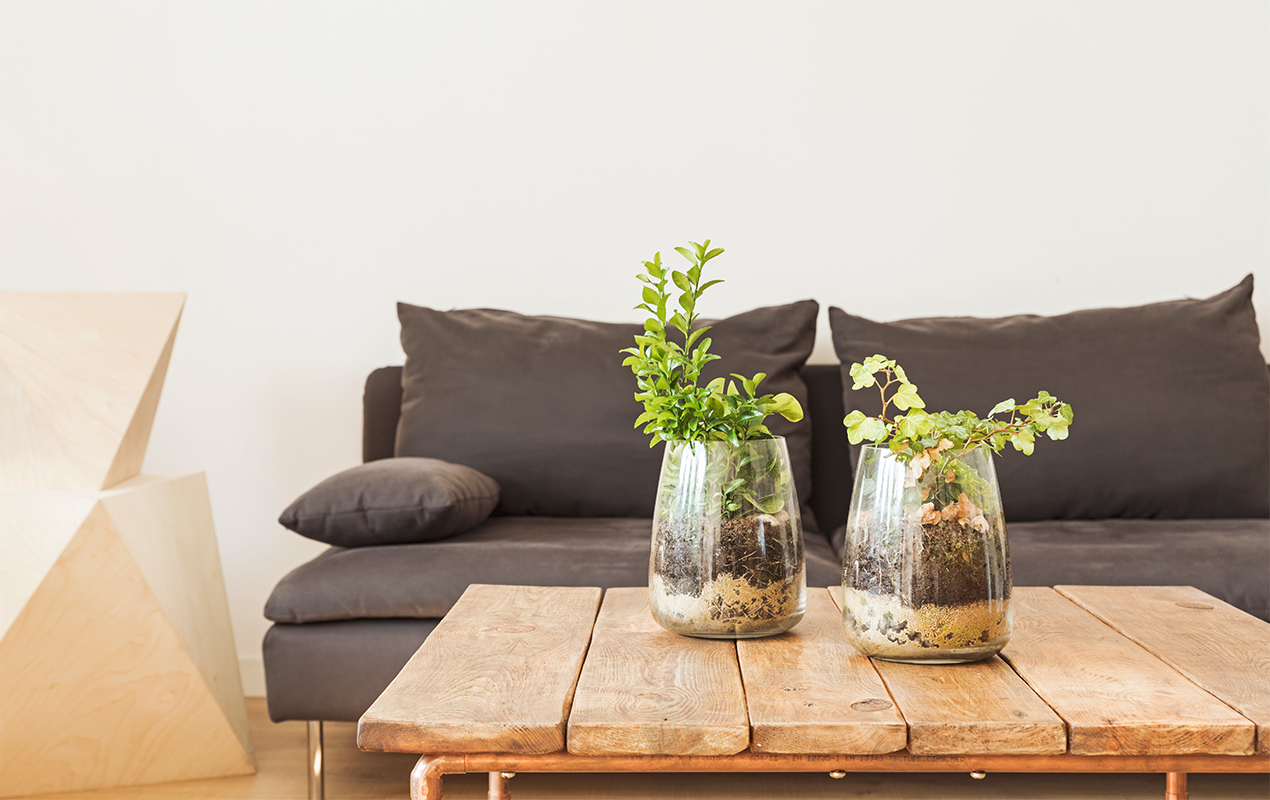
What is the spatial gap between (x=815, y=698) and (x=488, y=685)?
0.86ft

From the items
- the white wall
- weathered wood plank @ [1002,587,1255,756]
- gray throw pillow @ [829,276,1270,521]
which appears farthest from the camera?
the white wall

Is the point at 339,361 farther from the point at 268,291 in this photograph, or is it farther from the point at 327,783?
the point at 327,783

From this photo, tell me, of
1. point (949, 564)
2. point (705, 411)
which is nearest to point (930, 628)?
point (949, 564)

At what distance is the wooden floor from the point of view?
1622mm

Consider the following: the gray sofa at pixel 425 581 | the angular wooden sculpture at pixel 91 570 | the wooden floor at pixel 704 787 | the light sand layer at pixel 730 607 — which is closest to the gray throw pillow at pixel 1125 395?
the gray sofa at pixel 425 581

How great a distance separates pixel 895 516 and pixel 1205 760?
28 centimetres

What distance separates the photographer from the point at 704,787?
167cm

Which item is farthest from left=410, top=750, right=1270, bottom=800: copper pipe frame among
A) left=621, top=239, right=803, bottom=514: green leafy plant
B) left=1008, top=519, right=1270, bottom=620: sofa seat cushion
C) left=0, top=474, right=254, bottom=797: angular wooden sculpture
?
left=0, top=474, right=254, bottom=797: angular wooden sculpture

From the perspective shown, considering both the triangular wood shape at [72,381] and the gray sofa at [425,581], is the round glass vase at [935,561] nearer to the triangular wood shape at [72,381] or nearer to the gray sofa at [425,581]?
the gray sofa at [425,581]

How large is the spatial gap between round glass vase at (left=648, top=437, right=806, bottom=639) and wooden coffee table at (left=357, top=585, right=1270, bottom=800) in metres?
0.03

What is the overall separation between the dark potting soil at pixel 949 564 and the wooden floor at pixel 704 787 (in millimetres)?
972

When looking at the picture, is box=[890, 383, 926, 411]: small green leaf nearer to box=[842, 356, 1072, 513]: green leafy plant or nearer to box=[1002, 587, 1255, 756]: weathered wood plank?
box=[842, 356, 1072, 513]: green leafy plant

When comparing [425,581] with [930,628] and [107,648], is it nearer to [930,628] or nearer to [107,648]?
[107,648]

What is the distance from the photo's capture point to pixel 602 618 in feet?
3.27
